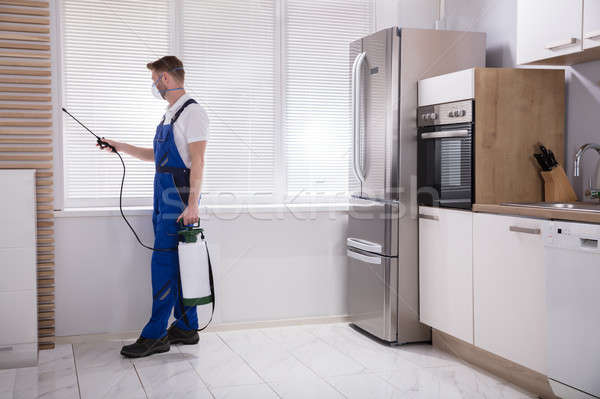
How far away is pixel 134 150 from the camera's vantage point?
334cm

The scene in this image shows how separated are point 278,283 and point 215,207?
0.62 metres

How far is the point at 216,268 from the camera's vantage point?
3615mm

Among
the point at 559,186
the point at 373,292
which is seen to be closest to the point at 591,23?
the point at 559,186

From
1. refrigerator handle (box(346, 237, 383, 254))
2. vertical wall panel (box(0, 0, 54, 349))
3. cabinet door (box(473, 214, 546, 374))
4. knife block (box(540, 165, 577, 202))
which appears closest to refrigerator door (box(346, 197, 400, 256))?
refrigerator handle (box(346, 237, 383, 254))

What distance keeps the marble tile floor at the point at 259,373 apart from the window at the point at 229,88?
0.91 meters

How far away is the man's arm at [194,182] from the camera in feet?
10.2

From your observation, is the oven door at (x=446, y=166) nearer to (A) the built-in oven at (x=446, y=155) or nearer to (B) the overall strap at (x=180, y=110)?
(A) the built-in oven at (x=446, y=155)

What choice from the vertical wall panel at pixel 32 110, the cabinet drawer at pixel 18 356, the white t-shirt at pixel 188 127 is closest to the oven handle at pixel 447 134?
the white t-shirt at pixel 188 127

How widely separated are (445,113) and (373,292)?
3.55 ft

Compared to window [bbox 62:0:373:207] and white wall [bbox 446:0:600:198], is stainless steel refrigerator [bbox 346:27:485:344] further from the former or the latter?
window [bbox 62:0:373:207]

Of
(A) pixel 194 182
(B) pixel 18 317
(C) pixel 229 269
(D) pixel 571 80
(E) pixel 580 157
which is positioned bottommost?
(B) pixel 18 317

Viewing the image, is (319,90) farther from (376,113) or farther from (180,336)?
(180,336)

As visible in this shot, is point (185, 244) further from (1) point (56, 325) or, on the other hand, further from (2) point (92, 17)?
(2) point (92, 17)

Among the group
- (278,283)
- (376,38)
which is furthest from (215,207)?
(376,38)
